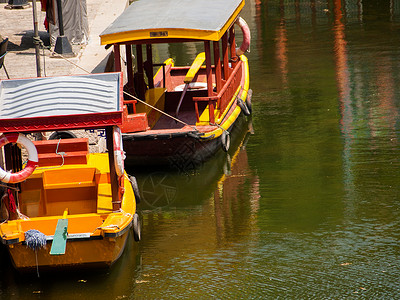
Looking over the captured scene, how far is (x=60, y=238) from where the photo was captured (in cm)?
873

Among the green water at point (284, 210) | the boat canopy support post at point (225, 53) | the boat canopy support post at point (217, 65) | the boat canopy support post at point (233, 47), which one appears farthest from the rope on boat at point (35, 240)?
the boat canopy support post at point (233, 47)

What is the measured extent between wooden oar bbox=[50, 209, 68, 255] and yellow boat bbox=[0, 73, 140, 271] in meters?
0.01

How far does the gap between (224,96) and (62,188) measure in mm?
4672

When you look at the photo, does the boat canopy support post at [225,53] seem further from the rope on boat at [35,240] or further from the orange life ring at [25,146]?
the rope on boat at [35,240]

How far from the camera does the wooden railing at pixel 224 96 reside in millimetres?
12914

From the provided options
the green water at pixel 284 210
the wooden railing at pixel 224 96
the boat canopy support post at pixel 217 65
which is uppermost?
the boat canopy support post at pixel 217 65

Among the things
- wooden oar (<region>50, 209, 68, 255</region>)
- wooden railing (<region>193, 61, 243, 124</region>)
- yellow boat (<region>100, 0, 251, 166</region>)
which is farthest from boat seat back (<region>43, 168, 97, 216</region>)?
wooden railing (<region>193, 61, 243, 124</region>)

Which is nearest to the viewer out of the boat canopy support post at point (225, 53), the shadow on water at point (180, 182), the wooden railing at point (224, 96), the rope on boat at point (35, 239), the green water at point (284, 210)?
the rope on boat at point (35, 239)

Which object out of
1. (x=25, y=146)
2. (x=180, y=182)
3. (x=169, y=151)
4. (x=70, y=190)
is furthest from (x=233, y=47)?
(x=25, y=146)

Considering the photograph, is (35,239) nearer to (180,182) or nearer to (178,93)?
(180,182)

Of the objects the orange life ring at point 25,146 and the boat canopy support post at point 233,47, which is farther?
the boat canopy support post at point 233,47

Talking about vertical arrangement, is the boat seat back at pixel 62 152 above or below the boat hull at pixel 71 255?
above

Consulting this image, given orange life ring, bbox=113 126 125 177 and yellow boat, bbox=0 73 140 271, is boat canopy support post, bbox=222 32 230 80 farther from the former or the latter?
orange life ring, bbox=113 126 125 177

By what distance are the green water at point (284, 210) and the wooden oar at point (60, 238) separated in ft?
2.39
